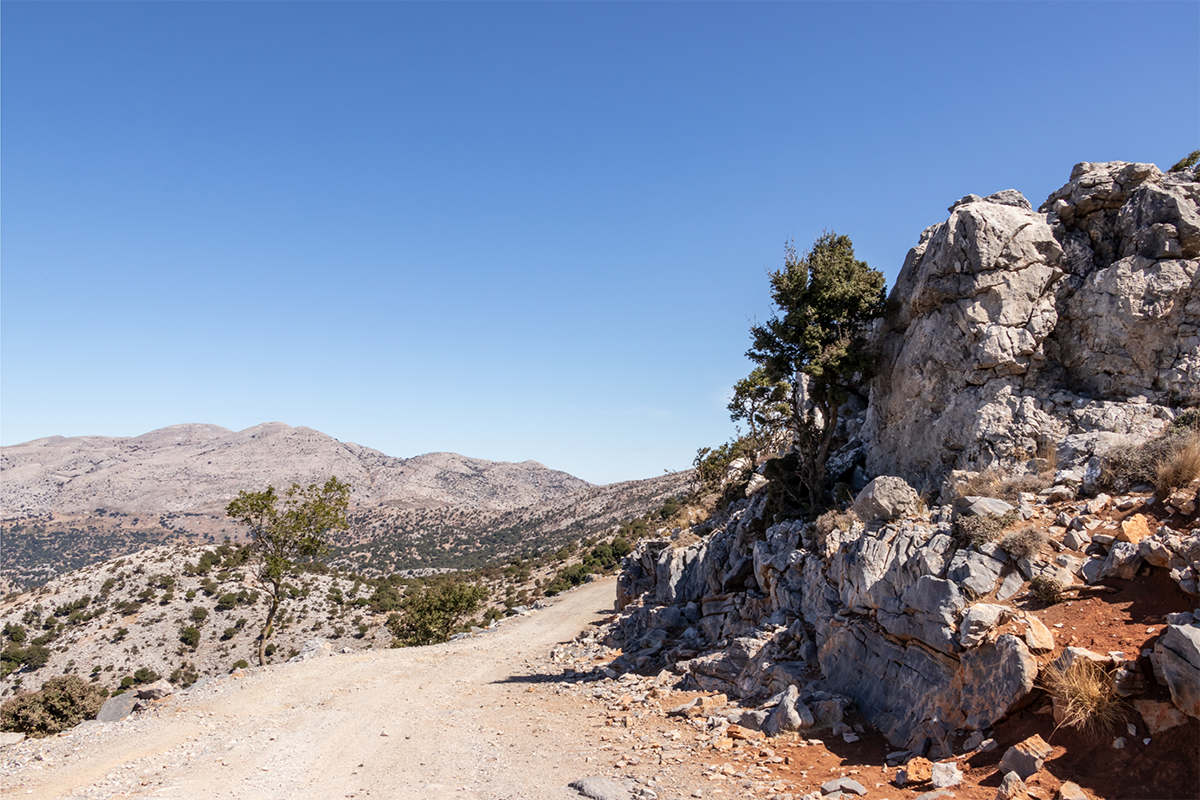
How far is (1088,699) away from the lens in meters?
7.51

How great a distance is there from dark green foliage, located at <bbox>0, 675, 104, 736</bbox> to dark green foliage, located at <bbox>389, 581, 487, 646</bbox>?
1756cm

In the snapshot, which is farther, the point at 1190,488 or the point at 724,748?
the point at 724,748

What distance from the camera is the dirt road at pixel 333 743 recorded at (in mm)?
11039

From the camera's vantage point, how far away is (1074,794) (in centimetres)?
685

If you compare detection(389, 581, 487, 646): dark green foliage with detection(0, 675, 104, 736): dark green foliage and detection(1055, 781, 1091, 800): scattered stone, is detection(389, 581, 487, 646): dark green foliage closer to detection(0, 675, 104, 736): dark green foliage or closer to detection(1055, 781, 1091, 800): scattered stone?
detection(0, 675, 104, 736): dark green foliage

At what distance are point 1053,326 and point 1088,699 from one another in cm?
1240

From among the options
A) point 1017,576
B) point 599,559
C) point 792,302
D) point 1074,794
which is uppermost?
point 792,302

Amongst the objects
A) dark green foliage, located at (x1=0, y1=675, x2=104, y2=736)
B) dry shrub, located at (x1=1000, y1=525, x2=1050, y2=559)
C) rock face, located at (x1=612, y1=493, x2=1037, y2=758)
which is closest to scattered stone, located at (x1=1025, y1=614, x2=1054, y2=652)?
rock face, located at (x1=612, y1=493, x2=1037, y2=758)

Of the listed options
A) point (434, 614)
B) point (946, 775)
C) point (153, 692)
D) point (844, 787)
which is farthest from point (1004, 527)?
point (434, 614)

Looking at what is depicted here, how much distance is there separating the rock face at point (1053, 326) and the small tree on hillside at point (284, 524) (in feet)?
92.9

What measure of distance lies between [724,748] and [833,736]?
2.00m

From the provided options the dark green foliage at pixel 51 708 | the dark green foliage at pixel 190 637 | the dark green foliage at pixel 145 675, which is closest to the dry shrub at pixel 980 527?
the dark green foliage at pixel 51 708

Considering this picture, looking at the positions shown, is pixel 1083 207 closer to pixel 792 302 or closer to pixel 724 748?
pixel 792 302

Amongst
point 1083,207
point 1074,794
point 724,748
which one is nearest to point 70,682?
point 724,748
